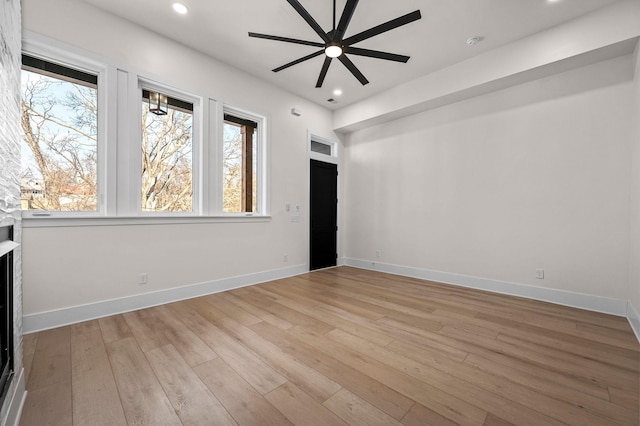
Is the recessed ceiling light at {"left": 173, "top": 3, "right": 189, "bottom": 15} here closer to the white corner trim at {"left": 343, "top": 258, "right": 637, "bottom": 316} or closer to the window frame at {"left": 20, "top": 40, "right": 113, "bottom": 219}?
the window frame at {"left": 20, "top": 40, "right": 113, "bottom": 219}

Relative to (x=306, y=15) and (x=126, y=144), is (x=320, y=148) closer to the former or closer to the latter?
(x=306, y=15)

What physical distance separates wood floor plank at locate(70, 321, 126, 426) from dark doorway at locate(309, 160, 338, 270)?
11.3ft

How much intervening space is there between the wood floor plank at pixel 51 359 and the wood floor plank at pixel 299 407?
1434 mm

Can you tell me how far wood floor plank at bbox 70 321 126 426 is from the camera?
1457 millimetres

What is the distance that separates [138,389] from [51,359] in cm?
94

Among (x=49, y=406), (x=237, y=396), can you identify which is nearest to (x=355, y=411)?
(x=237, y=396)

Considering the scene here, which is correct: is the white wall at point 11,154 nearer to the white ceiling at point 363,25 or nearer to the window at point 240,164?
the white ceiling at point 363,25

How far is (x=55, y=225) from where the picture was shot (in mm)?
2625

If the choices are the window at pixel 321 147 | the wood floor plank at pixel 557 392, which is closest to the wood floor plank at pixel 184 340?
the wood floor plank at pixel 557 392

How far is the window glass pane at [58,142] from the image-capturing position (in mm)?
2611

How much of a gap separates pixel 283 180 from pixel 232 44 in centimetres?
213

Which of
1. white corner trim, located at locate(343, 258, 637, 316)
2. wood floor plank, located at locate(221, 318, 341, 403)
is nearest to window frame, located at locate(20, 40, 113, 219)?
wood floor plank, located at locate(221, 318, 341, 403)

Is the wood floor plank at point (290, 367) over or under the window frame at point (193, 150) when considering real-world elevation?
under

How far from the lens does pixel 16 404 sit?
139 centimetres
